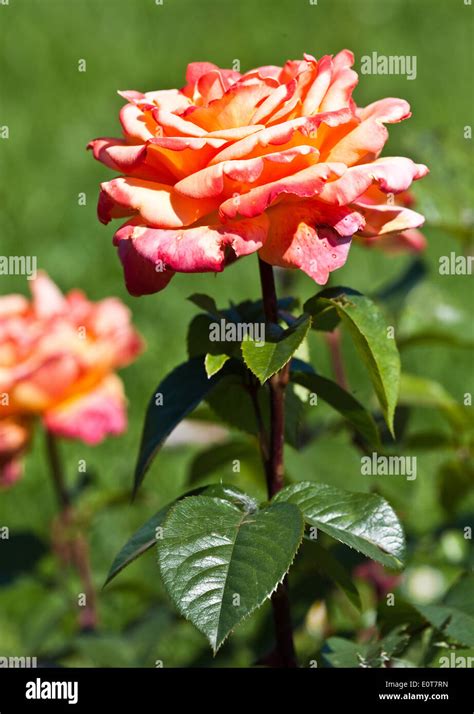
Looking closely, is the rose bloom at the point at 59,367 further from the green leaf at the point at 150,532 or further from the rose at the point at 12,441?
the green leaf at the point at 150,532

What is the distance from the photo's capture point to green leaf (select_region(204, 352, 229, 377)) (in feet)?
3.11

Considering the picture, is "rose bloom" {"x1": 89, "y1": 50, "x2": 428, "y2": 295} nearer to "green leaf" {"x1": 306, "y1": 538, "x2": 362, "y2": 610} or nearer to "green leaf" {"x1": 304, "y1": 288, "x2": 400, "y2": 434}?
"green leaf" {"x1": 304, "y1": 288, "x2": 400, "y2": 434}

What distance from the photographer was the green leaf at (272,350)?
0.90 metres

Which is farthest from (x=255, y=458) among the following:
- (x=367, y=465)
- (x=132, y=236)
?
(x=132, y=236)

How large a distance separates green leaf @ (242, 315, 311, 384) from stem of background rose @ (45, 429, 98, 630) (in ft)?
2.70

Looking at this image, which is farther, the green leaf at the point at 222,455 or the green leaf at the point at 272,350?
the green leaf at the point at 222,455

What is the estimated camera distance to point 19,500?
8.22ft

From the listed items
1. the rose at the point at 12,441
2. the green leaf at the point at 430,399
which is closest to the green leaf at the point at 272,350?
the green leaf at the point at 430,399

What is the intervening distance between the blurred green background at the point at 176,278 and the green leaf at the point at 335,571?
0.39m

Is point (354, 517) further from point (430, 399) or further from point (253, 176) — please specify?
point (430, 399)
